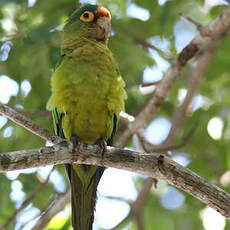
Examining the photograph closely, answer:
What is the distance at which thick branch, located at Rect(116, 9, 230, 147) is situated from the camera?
17.3 feet

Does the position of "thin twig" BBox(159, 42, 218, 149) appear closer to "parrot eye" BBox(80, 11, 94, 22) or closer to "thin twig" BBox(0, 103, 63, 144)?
"parrot eye" BBox(80, 11, 94, 22)

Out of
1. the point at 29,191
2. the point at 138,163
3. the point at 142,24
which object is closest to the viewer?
the point at 138,163

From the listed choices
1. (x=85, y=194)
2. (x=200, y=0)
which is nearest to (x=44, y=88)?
(x=85, y=194)

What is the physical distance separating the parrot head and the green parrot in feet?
1.34

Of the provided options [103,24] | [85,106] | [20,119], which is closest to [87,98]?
[85,106]

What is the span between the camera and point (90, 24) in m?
5.50

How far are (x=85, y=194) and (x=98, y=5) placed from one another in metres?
2.02

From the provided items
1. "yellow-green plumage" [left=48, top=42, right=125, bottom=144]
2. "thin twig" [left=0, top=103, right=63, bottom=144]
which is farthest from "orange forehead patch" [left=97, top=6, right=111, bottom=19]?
"thin twig" [left=0, top=103, right=63, bottom=144]

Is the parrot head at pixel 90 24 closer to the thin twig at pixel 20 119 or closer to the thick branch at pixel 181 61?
the thick branch at pixel 181 61

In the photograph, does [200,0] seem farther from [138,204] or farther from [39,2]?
[138,204]

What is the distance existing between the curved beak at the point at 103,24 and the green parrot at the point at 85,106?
0.41 m

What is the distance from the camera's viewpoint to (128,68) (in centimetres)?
571

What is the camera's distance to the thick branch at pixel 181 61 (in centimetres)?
528

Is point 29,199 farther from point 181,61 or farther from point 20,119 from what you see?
point 181,61
